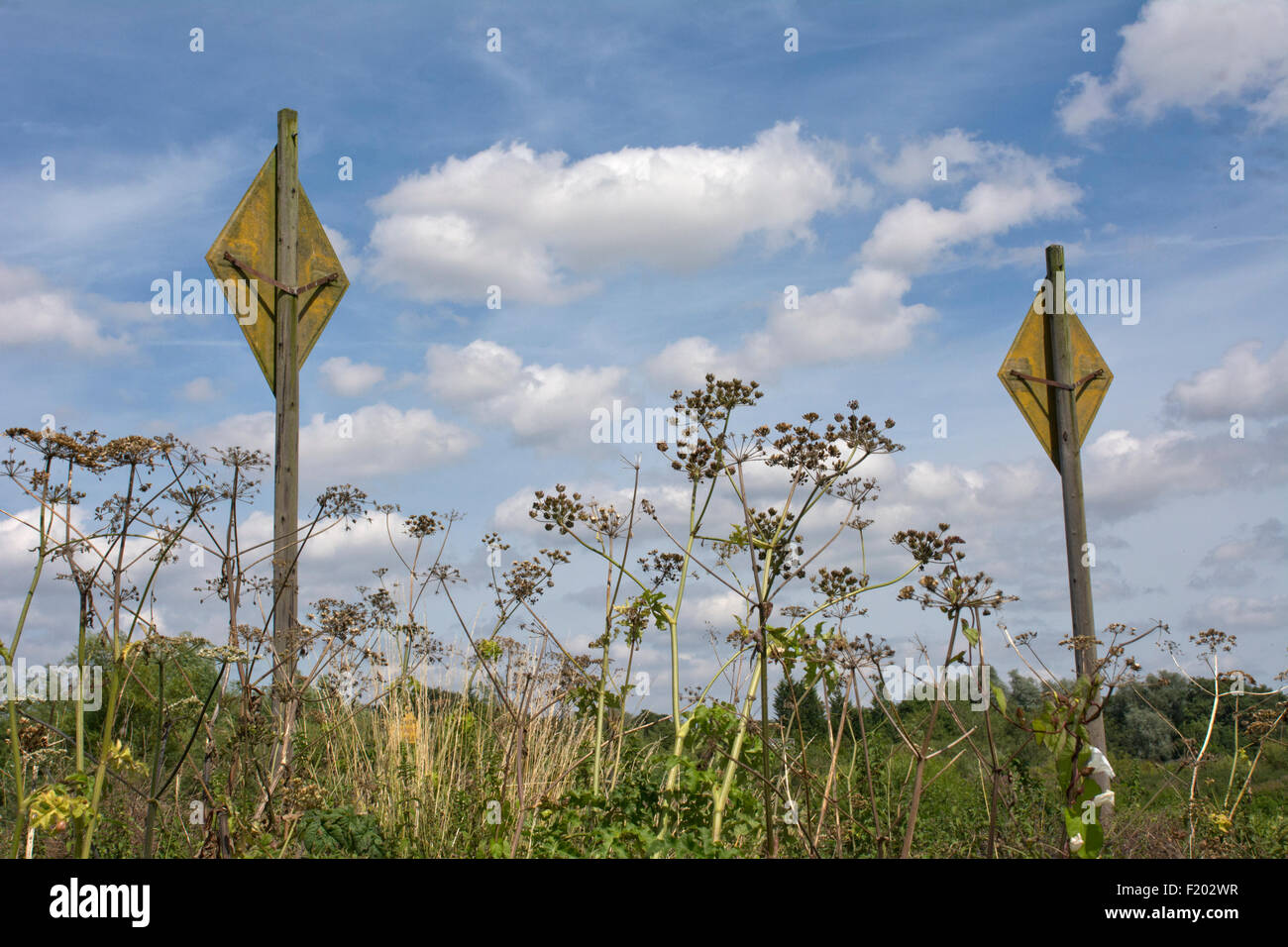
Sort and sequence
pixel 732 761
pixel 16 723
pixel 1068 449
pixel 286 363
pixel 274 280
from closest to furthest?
pixel 16 723 < pixel 732 761 < pixel 286 363 < pixel 274 280 < pixel 1068 449

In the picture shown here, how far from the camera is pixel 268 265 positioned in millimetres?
6750

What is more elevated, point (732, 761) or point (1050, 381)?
point (1050, 381)

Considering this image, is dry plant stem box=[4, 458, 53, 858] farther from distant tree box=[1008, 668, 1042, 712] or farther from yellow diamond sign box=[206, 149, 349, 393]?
distant tree box=[1008, 668, 1042, 712]

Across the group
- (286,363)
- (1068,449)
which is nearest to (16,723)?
(286,363)

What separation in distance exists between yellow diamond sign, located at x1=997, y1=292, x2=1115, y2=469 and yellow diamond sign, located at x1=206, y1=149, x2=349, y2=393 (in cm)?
506

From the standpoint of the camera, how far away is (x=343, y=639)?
15.1 feet

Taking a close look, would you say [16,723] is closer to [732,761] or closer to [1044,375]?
[732,761]

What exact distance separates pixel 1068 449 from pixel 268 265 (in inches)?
237

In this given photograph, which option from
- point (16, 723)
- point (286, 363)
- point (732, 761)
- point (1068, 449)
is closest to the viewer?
point (16, 723)
